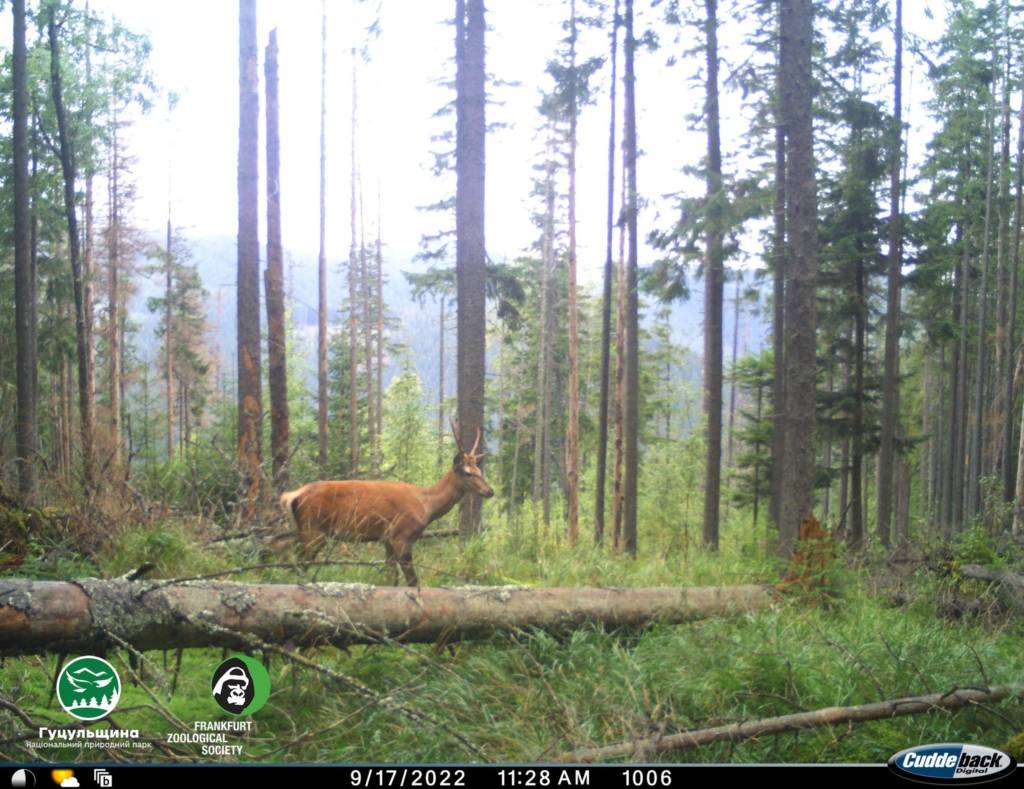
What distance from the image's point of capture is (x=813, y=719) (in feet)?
12.7

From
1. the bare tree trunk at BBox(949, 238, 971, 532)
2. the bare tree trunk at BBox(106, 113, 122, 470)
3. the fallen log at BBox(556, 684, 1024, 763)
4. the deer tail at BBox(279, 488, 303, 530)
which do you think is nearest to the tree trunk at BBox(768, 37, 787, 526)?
the bare tree trunk at BBox(949, 238, 971, 532)

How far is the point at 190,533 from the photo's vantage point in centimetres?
600

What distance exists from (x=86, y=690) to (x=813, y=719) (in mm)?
3133

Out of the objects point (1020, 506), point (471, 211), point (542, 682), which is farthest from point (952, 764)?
point (1020, 506)

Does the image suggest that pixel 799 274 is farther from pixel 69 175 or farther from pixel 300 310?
pixel 300 310

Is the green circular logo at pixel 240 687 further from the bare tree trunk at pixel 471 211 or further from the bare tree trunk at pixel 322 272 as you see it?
the bare tree trunk at pixel 322 272

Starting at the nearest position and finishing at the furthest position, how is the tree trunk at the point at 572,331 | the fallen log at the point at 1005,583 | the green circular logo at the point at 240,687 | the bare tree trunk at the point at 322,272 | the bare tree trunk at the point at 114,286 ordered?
the green circular logo at the point at 240,687, the fallen log at the point at 1005,583, the tree trunk at the point at 572,331, the bare tree trunk at the point at 114,286, the bare tree trunk at the point at 322,272

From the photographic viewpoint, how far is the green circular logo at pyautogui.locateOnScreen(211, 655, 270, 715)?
11.1 ft

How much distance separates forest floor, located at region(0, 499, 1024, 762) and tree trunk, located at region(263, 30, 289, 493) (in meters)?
5.27

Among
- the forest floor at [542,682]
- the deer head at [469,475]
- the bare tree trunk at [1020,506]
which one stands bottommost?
the bare tree trunk at [1020,506]

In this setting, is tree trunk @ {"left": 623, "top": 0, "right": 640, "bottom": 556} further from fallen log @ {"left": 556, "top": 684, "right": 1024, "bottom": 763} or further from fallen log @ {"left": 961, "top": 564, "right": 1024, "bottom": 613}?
fallen log @ {"left": 556, "top": 684, "right": 1024, "bottom": 763}

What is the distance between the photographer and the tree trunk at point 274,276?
1146cm

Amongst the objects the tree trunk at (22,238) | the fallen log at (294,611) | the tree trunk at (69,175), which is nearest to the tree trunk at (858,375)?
the fallen log at (294,611)

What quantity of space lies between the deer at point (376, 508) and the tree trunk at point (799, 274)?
3786 mm
